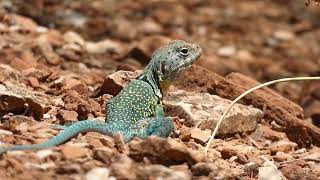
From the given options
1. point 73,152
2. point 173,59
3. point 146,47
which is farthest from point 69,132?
point 146,47

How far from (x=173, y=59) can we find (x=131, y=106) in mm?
1010

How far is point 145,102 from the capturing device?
6191 millimetres

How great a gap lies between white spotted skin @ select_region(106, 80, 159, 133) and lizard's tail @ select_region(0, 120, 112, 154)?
0.13 m

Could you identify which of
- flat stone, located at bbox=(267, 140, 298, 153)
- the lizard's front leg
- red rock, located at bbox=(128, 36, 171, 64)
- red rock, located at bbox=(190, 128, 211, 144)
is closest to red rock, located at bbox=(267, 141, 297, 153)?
flat stone, located at bbox=(267, 140, 298, 153)

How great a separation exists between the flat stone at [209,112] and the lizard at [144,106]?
20 cm

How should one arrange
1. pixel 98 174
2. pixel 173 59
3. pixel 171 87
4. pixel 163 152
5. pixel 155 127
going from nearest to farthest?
pixel 98 174 → pixel 163 152 → pixel 155 127 → pixel 173 59 → pixel 171 87

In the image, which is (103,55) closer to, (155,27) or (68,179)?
(155,27)

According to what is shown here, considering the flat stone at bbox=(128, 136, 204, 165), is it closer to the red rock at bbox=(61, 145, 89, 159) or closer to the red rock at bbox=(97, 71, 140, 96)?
the red rock at bbox=(61, 145, 89, 159)

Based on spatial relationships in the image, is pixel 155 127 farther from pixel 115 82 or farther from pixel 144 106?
pixel 115 82

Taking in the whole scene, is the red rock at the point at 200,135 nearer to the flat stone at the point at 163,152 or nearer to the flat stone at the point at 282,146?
the flat stone at the point at 282,146

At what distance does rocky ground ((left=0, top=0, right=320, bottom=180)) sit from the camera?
4809mm

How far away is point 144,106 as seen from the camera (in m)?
6.16

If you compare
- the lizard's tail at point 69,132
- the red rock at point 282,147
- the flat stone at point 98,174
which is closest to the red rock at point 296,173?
the red rock at point 282,147

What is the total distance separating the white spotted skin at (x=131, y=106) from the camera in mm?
5594
